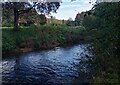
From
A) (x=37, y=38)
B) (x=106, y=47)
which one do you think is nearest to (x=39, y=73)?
(x=106, y=47)

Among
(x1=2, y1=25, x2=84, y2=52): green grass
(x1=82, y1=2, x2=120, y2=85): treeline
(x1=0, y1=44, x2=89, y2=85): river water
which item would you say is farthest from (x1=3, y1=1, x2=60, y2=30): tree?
(x1=82, y1=2, x2=120, y2=85): treeline

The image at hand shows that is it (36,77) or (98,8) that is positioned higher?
(98,8)

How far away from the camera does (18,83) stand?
418 inches

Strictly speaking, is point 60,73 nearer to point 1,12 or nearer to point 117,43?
point 117,43

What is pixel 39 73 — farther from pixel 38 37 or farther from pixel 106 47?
pixel 38 37

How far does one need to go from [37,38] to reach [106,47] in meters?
16.5

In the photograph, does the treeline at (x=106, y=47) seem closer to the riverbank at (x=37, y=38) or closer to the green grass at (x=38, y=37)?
the riverbank at (x=37, y=38)

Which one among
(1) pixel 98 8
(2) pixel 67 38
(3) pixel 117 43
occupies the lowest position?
(2) pixel 67 38

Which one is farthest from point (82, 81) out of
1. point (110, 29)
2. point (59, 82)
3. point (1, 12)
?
point (1, 12)

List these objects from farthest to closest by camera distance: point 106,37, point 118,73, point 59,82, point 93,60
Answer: point 59,82
point 93,60
point 106,37
point 118,73

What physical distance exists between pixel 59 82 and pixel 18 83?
1889mm

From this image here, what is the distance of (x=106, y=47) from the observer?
29.2 feet

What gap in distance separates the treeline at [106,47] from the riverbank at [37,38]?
927 centimetres

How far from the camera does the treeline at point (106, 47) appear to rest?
8.09m
